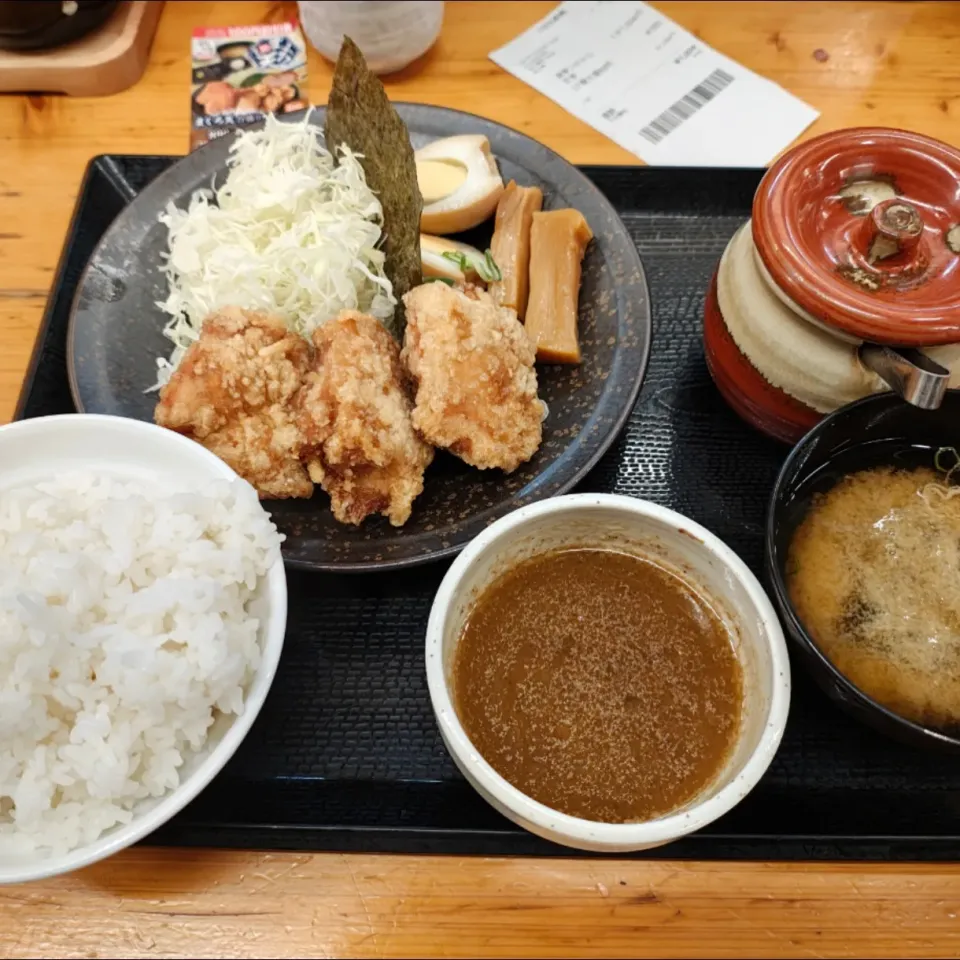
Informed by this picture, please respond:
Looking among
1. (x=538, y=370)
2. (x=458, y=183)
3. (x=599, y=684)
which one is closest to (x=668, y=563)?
(x=599, y=684)

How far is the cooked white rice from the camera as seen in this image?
3.51 ft

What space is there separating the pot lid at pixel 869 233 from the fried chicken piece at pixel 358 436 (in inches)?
27.6

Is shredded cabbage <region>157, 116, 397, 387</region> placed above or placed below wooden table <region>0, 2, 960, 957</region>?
above

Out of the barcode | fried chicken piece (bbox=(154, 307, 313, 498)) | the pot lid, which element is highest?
the pot lid

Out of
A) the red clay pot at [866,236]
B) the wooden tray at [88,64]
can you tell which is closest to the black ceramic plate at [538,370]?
the red clay pot at [866,236]

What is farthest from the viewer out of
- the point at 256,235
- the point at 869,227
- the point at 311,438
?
the point at 256,235

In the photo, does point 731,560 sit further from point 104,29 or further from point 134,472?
point 104,29

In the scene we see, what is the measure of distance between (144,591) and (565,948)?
83 centimetres

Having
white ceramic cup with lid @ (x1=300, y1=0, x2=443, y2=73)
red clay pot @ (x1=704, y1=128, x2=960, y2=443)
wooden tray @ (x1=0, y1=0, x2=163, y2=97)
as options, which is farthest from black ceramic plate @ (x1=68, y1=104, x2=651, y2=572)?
wooden tray @ (x1=0, y1=0, x2=163, y2=97)

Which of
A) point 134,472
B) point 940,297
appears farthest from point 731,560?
point 134,472

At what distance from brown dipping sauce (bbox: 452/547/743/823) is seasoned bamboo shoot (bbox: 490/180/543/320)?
67 centimetres

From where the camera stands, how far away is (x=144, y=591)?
116cm

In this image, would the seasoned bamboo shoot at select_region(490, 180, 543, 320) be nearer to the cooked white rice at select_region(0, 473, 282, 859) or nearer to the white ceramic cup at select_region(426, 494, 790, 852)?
the white ceramic cup at select_region(426, 494, 790, 852)

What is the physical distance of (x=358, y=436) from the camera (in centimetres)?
141
